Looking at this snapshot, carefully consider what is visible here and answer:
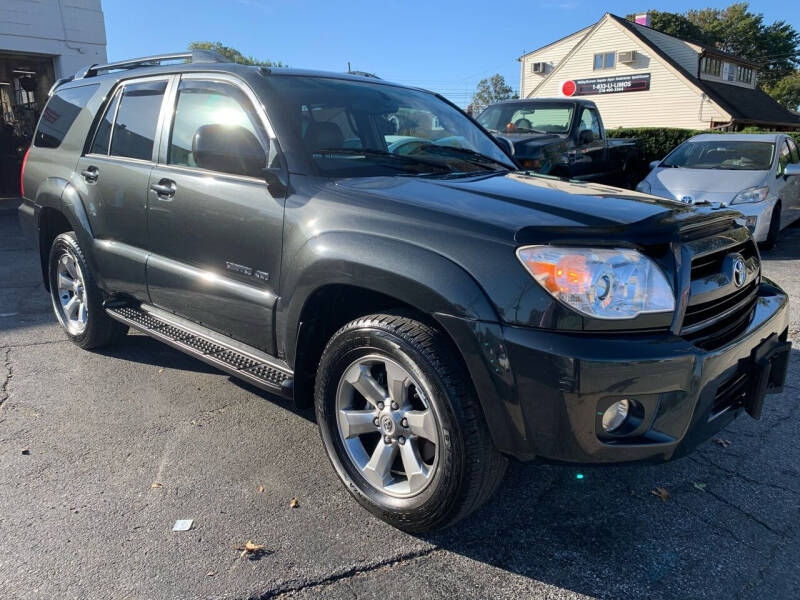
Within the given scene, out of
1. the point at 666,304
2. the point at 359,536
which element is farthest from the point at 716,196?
the point at 359,536

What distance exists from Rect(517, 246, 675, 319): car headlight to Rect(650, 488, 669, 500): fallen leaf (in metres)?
1.09

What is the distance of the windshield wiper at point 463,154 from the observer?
3424 mm

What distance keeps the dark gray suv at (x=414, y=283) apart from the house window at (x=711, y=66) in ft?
127

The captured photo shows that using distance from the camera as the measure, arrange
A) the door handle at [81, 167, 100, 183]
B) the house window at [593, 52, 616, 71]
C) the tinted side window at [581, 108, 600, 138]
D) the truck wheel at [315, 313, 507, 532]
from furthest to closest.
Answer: the house window at [593, 52, 616, 71], the tinted side window at [581, 108, 600, 138], the door handle at [81, 167, 100, 183], the truck wheel at [315, 313, 507, 532]

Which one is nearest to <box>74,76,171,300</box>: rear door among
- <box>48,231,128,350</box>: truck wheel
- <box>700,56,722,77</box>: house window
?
<box>48,231,128,350</box>: truck wheel

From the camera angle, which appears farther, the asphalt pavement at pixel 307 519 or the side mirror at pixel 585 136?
the side mirror at pixel 585 136

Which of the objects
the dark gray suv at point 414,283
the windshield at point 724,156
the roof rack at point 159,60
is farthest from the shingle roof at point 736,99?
the dark gray suv at point 414,283

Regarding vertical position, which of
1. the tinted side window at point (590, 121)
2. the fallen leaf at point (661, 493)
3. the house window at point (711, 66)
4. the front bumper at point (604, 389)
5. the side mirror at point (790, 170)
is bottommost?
the fallen leaf at point (661, 493)

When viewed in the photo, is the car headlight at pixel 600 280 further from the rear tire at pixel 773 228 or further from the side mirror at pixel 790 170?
the side mirror at pixel 790 170

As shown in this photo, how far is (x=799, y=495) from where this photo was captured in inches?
111

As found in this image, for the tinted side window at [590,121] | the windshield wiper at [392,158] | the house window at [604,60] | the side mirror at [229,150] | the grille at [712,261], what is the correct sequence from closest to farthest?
1. the grille at [712,261]
2. the side mirror at [229,150]
3. the windshield wiper at [392,158]
4. the tinted side window at [590,121]
5. the house window at [604,60]

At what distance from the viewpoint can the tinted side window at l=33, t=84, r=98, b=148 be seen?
14.6ft

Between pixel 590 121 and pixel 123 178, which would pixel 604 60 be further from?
pixel 123 178

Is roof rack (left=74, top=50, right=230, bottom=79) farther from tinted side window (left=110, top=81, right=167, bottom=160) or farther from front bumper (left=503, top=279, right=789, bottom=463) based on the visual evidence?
front bumper (left=503, top=279, right=789, bottom=463)
